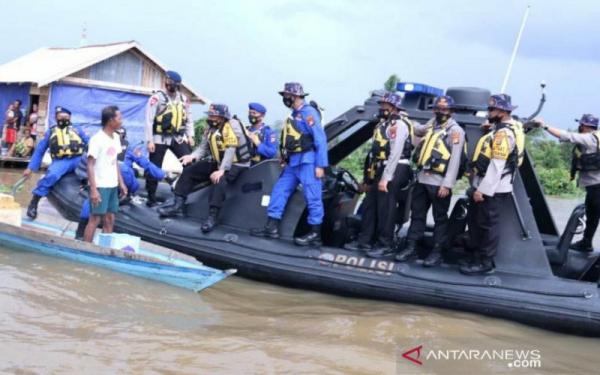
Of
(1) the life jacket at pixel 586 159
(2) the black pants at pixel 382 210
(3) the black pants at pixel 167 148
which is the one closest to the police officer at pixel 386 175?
(2) the black pants at pixel 382 210

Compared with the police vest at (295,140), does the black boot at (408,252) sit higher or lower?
lower

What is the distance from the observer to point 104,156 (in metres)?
6.42

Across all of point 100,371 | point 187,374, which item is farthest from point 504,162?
point 100,371

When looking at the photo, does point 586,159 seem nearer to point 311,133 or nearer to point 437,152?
point 437,152

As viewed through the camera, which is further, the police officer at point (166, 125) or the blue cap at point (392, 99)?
the police officer at point (166, 125)

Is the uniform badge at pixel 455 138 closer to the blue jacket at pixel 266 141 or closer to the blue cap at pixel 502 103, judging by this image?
the blue cap at pixel 502 103

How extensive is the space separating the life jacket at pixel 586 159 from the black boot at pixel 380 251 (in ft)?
6.30

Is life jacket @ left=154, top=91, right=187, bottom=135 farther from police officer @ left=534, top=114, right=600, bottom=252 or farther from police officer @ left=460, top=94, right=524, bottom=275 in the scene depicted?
police officer @ left=534, top=114, right=600, bottom=252

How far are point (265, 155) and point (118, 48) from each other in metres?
11.5

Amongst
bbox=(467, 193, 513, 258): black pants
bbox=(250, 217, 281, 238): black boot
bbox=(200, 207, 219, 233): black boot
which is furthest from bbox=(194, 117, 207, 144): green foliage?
bbox=(467, 193, 513, 258): black pants

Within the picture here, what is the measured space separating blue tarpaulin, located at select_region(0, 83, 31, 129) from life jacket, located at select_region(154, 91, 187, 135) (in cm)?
1085

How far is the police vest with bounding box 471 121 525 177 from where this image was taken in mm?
5594

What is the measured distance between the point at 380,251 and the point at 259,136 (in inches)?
72.4

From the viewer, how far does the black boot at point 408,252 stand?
6219 millimetres
